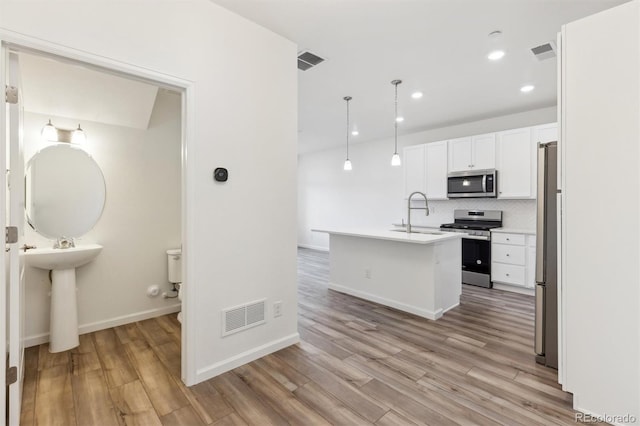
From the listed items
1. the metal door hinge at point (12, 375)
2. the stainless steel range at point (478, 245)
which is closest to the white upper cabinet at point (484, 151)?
the stainless steel range at point (478, 245)

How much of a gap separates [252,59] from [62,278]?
2.50 metres

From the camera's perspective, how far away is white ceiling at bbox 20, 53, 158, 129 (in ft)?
7.81

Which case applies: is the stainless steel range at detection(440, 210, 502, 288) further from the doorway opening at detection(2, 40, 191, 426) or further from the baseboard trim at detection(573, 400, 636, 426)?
the doorway opening at detection(2, 40, 191, 426)

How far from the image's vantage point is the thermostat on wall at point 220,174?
2.22 m

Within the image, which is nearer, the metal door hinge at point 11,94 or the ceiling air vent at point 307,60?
the metal door hinge at point 11,94

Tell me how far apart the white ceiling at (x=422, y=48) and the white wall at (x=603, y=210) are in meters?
0.88

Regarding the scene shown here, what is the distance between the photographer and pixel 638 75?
157 cm

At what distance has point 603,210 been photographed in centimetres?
168

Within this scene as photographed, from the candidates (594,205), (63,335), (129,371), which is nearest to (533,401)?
(594,205)

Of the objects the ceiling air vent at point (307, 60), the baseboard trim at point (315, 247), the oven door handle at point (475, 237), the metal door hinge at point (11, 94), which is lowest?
the baseboard trim at point (315, 247)

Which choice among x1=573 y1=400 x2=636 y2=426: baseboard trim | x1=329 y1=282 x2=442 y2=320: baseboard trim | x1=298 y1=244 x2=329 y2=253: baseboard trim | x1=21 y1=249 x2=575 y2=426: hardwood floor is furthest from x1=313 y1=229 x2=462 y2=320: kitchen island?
x1=298 y1=244 x2=329 y2=253: baseboard trim

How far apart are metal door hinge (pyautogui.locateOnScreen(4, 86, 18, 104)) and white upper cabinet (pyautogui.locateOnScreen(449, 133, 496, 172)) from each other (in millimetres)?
5339

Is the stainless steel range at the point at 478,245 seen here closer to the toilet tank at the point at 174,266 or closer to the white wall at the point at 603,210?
the white wall at the point at 603,210

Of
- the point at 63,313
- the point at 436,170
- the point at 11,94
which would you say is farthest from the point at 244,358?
the point at 436,170
